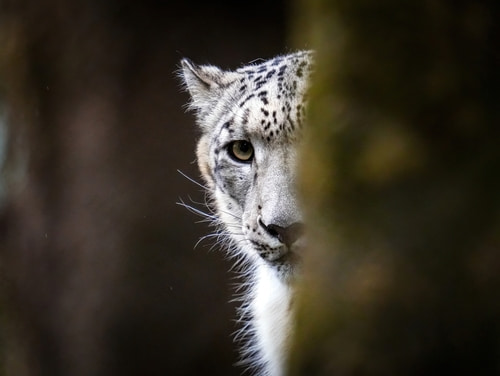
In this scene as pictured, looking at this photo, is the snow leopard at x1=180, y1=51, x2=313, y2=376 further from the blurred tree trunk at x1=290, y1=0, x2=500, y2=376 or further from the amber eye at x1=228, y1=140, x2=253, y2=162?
the blurred tree trunk at x1=290, y1=0, x2=500, y2=376

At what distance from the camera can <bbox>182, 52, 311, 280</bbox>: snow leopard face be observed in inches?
150

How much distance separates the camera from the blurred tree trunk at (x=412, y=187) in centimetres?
140

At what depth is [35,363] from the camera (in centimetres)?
581

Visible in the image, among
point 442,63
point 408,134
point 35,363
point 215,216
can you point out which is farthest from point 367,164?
point 35,363

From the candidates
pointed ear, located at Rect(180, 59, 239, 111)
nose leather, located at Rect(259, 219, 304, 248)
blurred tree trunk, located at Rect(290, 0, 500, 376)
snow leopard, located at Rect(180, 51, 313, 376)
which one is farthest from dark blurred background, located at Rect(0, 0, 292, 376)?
blurred tree trunk, located at Rect(290, 0, 500, 376)

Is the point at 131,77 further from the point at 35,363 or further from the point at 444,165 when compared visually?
the point at 444,165

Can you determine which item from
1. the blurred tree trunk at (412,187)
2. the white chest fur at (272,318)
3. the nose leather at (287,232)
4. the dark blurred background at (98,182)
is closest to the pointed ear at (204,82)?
the dark blurred background at (98,182)

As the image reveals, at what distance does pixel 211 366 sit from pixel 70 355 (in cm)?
96

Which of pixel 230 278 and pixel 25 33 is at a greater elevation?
pixel 25 33

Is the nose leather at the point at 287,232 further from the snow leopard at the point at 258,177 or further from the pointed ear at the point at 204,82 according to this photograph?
the pointed ear at the point at 204,82

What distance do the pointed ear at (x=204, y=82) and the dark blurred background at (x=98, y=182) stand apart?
330 mm

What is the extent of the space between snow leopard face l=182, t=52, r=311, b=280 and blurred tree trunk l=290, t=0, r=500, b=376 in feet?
6.88

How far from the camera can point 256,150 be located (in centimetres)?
421

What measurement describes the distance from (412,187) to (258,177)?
2.71 meters
